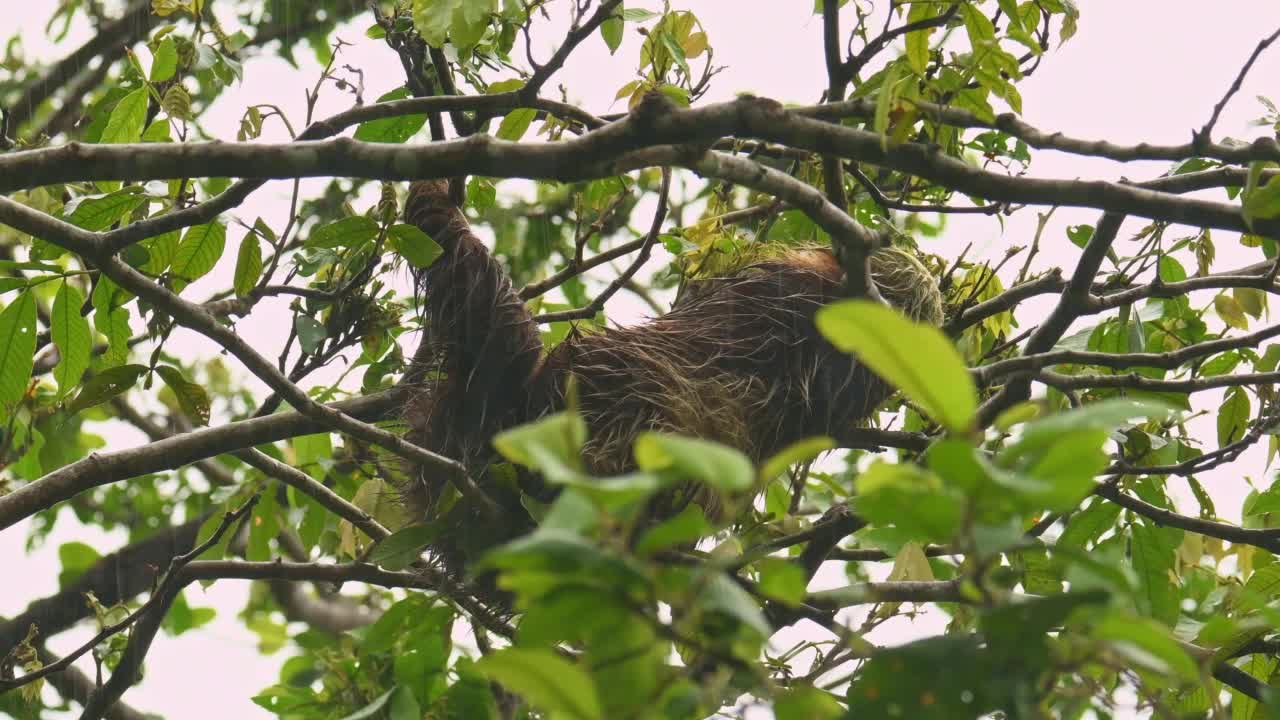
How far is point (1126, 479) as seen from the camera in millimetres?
3383

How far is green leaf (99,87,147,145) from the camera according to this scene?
10.4 ft

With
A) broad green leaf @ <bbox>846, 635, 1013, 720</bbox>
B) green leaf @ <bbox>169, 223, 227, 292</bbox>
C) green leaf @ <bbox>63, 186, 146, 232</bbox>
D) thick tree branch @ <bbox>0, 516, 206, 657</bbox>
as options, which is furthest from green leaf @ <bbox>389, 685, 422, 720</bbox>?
thick tree branch @ <bbox>0, 516, 206, 657</bbox>

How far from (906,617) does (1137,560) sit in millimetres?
772

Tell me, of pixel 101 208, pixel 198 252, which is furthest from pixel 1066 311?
pixel 101 208

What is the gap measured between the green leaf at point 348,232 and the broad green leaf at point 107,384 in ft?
1.84

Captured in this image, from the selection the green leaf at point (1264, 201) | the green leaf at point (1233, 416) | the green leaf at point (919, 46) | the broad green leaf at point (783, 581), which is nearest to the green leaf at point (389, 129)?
the green leaf at point (919, 46)

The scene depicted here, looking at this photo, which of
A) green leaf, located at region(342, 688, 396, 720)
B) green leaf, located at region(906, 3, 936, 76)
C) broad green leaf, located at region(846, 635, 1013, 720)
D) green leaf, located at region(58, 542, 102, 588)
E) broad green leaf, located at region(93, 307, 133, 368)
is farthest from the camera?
green leaf, located at region(58, 542, 102, 588)

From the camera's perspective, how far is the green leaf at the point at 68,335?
3.12 meters

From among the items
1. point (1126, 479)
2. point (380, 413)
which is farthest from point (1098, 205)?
point (380, 413)

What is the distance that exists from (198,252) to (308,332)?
368 mm

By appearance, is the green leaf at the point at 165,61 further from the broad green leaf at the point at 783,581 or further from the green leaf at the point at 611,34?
the broad green leaf at the point at 783,581

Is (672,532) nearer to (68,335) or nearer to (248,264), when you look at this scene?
(248,264)

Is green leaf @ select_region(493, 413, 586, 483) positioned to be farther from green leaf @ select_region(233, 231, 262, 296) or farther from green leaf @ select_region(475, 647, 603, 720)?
green leaf @ select_region(233, 231, 262, 296)

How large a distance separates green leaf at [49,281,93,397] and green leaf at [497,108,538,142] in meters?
1.22
